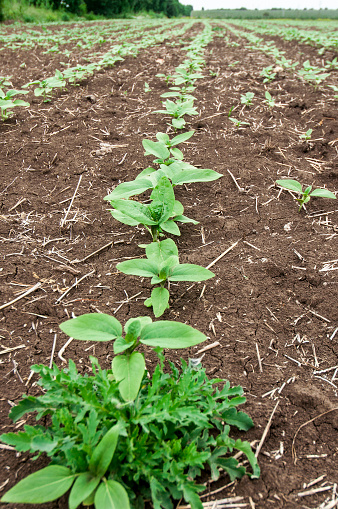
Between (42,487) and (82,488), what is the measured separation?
0.35ft

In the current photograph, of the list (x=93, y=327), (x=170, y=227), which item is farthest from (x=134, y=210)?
(x=93, y=327)

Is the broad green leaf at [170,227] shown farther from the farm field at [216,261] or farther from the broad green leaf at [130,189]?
the broad green leaf at [130,189]

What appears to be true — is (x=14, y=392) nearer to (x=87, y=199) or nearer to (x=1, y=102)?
(x=87, y=199)

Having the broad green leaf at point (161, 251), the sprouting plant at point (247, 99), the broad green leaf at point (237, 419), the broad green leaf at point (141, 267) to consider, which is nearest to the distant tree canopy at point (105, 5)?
the sprouting plant at point (247, 99)

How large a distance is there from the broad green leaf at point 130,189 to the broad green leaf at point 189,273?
2.10 ft

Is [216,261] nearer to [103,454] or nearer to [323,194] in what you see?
[323,194]

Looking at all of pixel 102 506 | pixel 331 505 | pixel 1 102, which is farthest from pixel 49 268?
pixel 1 102

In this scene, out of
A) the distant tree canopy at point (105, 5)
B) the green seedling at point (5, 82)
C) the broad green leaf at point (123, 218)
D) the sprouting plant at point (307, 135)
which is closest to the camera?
the broad green leaf at point (123, 218)

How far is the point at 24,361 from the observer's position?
4.50 ft

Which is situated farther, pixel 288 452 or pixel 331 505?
pixel 288 452

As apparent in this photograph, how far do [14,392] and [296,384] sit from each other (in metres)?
1.10

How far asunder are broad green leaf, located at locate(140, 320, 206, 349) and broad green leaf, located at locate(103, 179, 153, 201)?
0.96 meters

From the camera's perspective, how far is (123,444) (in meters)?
0.97

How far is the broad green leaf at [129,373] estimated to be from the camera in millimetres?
1024
